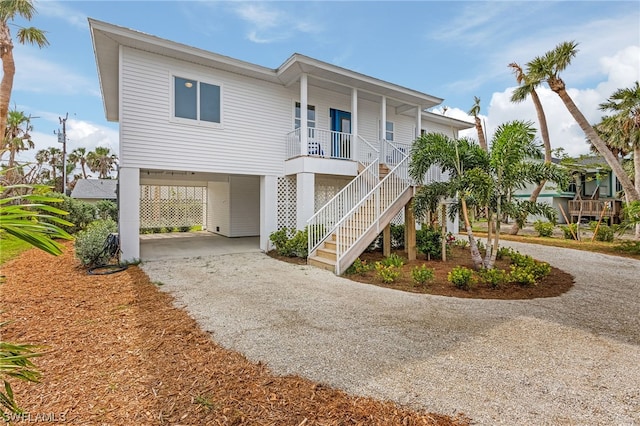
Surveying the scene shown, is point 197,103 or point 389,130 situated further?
point 389,130

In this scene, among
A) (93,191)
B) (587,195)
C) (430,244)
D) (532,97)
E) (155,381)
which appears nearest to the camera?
(155,381)

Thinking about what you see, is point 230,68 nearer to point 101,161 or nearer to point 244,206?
point 244,206

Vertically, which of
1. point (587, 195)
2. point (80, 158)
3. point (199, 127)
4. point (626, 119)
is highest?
point (80, 158)

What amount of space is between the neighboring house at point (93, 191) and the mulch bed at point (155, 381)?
2553 centimetres

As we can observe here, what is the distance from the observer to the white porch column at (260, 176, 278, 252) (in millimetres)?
10344

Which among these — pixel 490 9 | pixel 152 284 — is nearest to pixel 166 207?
pixel 152 284

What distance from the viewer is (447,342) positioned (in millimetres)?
3645

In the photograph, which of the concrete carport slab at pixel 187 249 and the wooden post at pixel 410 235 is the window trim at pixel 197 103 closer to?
the concrete carport slab at pixel 187 249

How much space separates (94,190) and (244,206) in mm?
20256

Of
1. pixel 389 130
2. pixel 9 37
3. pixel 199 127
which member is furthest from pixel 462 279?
pixel 9 37

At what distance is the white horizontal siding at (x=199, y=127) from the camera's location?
8234mm

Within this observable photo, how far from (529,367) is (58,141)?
3516cm

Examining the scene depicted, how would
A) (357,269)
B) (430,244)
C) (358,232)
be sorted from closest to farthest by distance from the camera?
1. (357,269)
2. (358,232)
3. (430,244)

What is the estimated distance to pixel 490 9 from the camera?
860 centimetres
